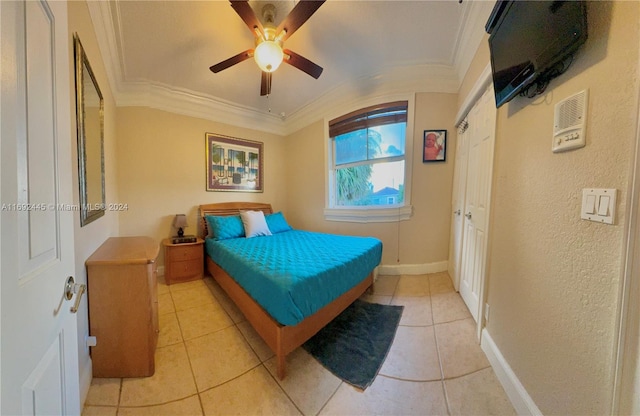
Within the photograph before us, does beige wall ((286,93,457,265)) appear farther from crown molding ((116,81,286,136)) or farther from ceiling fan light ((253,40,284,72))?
crown molding ((116,81,286,136))

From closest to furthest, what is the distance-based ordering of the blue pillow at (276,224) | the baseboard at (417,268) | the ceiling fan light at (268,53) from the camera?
1. the ceiling fan light at (268,53)
2. the baseboard at (417,268)
3. the blue pillow at (276,224)

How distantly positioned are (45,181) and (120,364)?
1.35 m

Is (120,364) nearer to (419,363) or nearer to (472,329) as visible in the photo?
(419,363)

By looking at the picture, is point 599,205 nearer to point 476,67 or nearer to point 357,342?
point 357,342

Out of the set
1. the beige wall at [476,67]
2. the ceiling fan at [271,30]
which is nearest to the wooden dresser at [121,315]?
the ceiling fan at [271,30]

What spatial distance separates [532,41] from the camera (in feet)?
3.23

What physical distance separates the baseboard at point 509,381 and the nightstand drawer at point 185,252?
10.3 feet

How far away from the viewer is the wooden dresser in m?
1.28

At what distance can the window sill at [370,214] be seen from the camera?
2822 millimetres

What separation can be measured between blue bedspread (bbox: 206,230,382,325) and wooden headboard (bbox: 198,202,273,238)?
26.6 inches

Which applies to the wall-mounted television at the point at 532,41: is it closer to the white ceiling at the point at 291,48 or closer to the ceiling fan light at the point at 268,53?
the white ceiling at the point at 291,48

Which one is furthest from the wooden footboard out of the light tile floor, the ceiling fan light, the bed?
the ceiling fan light

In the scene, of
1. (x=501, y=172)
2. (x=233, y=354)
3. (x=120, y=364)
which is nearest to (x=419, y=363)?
(x=233, y=354)

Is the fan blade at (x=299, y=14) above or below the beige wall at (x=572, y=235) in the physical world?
above
